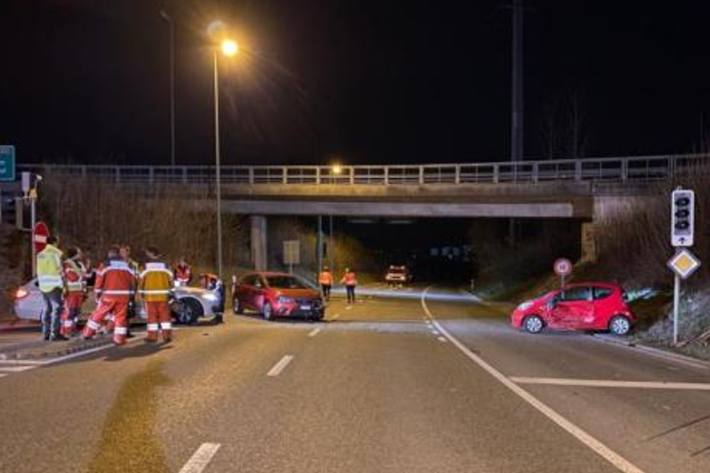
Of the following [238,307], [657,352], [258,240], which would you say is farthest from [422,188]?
[657,352]

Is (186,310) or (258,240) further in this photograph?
(258,240)

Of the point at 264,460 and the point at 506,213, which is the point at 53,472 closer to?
the point at 264,460

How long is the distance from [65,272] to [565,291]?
14.5 metres

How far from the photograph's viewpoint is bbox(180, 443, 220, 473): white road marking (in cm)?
687

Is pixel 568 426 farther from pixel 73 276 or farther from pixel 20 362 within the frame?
pixel 73 276

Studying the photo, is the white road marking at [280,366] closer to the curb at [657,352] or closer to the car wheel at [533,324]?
the curb at [657,352]

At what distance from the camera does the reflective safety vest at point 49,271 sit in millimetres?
15625

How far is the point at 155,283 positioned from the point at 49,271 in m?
1.93

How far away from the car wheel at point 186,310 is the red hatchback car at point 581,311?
9297 mm

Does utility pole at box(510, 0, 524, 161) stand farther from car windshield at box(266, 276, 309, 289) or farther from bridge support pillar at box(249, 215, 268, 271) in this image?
car windshield at box(266, 276, 309, 289)

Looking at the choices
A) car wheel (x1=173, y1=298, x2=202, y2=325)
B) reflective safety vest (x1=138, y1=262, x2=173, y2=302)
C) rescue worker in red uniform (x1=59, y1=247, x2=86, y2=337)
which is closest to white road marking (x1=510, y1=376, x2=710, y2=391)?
Answer: reflective safety vest (x1=138, y1=262, x2=173, y2=302)

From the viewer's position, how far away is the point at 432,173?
5219 centimetres

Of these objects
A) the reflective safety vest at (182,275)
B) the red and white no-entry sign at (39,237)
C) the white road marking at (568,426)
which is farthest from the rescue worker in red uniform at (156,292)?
the reflective safety vest at (182,275)

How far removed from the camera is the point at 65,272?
16.8 meters
